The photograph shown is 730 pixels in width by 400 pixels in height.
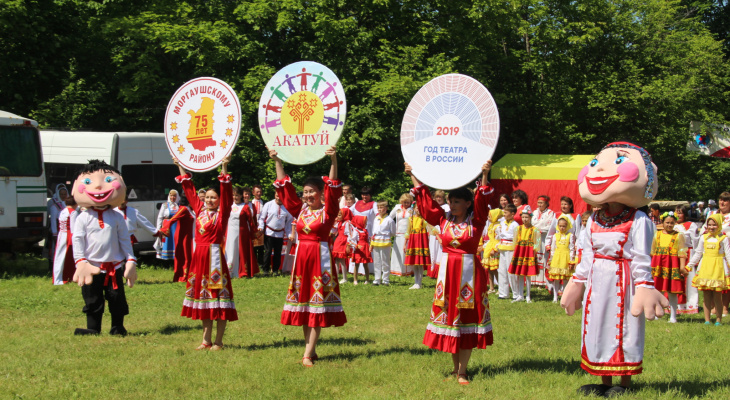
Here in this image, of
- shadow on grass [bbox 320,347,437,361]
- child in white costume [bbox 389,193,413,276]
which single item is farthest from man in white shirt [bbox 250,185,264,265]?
shadow on grass [bbox 320,347,437,361]

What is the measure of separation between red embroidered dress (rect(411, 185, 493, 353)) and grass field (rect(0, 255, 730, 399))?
0.41 m

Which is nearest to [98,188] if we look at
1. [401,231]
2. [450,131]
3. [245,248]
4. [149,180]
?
[450,131]

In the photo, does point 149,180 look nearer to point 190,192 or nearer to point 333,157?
point 190,192

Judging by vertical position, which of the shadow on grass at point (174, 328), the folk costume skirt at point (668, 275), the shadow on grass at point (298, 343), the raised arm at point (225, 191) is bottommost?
the shadow on grass at point (298, 343)

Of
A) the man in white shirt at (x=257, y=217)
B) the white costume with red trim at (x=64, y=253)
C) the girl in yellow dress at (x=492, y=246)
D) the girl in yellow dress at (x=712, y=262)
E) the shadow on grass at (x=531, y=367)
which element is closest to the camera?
the shadow on grass at (x=531, y=367)

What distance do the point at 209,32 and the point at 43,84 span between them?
20.5 feet

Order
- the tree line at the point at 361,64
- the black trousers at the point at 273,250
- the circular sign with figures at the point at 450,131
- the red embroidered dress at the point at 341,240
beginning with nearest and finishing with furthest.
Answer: the circular sign with figures at the point at 450,131, the red embroidered dress at the point at 341,240, the black trousers at the point at 273,250, the tree line at the point at 361,64

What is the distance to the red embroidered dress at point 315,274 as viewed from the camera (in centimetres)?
702

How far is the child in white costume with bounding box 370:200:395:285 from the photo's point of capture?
13955 millimetres

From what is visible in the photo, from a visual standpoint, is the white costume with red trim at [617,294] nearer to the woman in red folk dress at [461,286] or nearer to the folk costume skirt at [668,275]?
the woman in red folk dress at [461,286]

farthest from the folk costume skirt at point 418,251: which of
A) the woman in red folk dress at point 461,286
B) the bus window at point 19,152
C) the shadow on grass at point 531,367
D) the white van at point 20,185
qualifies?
the bus window at point 19,152

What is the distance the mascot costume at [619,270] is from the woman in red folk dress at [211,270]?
3.78 meters

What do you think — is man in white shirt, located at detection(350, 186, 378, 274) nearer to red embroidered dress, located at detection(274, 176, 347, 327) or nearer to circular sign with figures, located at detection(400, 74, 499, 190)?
red embroidered dress, located at detection(274, 176, 347, 327)

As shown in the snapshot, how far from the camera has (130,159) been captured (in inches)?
650
